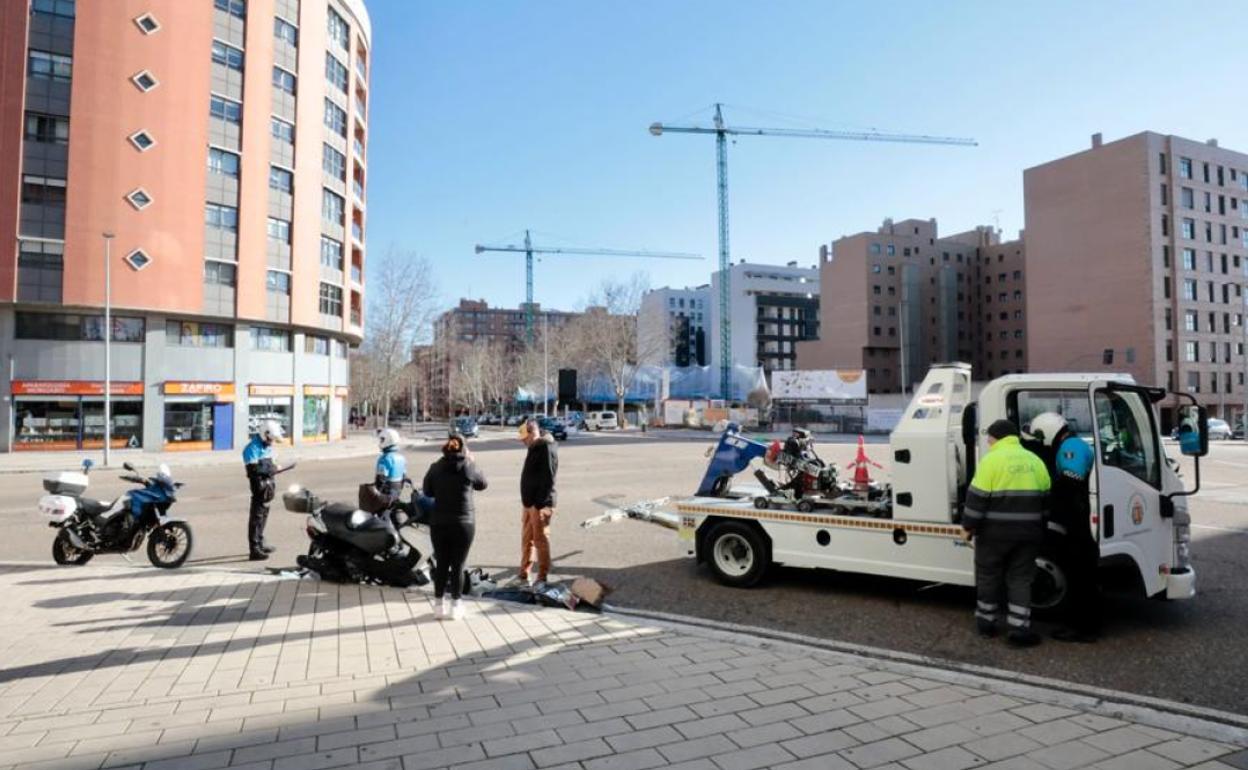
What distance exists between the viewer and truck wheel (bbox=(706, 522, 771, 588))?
6996 millimetres

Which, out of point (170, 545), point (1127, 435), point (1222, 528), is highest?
point (1127, 435)

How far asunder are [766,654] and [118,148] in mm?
36747

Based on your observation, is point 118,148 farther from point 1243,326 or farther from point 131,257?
point 1243,326

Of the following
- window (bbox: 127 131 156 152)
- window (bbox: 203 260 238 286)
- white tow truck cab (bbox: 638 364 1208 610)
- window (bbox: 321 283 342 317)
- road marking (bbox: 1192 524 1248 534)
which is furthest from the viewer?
window (bbox: 321 283 342 317)

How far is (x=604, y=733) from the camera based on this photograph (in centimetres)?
364

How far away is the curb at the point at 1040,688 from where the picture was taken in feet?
12.5

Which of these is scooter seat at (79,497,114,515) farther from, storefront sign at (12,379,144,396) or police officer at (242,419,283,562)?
storefront sign at (12,379,144,396)

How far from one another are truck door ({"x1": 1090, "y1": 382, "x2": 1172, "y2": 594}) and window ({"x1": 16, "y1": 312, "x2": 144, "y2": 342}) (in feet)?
120

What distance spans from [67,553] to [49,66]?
32.9 meters

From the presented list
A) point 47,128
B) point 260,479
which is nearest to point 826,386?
point 47,128

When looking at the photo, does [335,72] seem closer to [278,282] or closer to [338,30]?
[338,30]

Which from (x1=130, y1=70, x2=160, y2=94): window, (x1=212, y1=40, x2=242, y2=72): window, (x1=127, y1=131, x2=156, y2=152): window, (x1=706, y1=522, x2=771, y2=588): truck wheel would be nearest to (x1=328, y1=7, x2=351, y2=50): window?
(x1=212, y1=40, x2=242, y2=72): window

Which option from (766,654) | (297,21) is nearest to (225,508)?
(766,654)

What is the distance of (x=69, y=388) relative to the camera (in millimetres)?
29844
